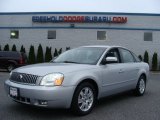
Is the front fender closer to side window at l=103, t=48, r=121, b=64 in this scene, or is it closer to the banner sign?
side window at l=103, t=48, r=121, b=64

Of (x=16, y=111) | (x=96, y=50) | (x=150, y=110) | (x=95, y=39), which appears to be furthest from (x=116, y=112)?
(x=95, y=39)

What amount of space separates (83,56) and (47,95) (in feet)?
6.38

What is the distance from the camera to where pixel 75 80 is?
6227 millimetres

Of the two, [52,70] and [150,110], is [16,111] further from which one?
[150,110]

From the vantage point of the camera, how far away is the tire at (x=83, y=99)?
6258mm

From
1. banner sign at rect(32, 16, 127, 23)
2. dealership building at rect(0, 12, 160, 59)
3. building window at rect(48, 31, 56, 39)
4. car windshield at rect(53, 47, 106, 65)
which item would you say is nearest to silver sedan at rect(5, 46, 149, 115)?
car windshield at rect(53, 47, 106, 65)

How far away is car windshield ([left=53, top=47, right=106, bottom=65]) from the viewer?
7267 millimetres

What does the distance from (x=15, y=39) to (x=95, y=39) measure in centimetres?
757

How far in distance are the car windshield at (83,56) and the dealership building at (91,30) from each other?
65.8ft

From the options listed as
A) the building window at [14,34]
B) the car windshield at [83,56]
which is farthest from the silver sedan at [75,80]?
the building window at [14,34]

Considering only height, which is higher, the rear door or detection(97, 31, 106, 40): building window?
detection(97, 31, 106, 40): building window

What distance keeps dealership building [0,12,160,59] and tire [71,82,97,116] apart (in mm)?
21306

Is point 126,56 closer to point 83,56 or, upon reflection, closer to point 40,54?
point 83,56

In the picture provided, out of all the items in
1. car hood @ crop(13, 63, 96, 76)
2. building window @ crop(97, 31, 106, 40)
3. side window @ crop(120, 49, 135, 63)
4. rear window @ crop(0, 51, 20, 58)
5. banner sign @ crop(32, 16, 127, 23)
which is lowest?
rear window @ crop(0, 51, 20, 58)
